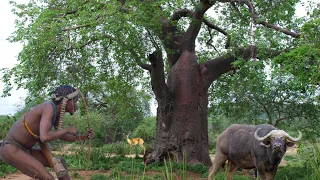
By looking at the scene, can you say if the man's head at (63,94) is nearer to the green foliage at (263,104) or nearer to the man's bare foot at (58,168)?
the man's bare foot at (58,168)

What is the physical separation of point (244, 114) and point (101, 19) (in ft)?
30.6

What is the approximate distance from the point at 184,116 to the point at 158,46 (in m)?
2.44

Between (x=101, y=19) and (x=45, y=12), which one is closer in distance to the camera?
(x=101, y=19)

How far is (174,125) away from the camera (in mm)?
14336

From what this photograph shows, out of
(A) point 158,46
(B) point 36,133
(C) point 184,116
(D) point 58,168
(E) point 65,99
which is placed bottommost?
(D) point 58,168

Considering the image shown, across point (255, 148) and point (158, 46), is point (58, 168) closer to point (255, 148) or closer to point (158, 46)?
point (255, 148)

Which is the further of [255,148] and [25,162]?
[255,148]

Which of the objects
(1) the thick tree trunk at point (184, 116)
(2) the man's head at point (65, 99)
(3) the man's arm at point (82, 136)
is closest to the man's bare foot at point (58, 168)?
(3) the man's arm at point (82, 136)

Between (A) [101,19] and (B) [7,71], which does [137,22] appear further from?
(B) [7,71]

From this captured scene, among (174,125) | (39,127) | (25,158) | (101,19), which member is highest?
(101,19)

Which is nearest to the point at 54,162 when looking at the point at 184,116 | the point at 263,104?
the point at 184,116

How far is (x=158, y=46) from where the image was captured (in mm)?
13477

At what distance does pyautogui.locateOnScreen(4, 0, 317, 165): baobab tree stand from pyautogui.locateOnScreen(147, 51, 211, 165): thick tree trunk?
0.11 ft

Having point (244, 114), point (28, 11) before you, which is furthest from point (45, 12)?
point (244, 114)
